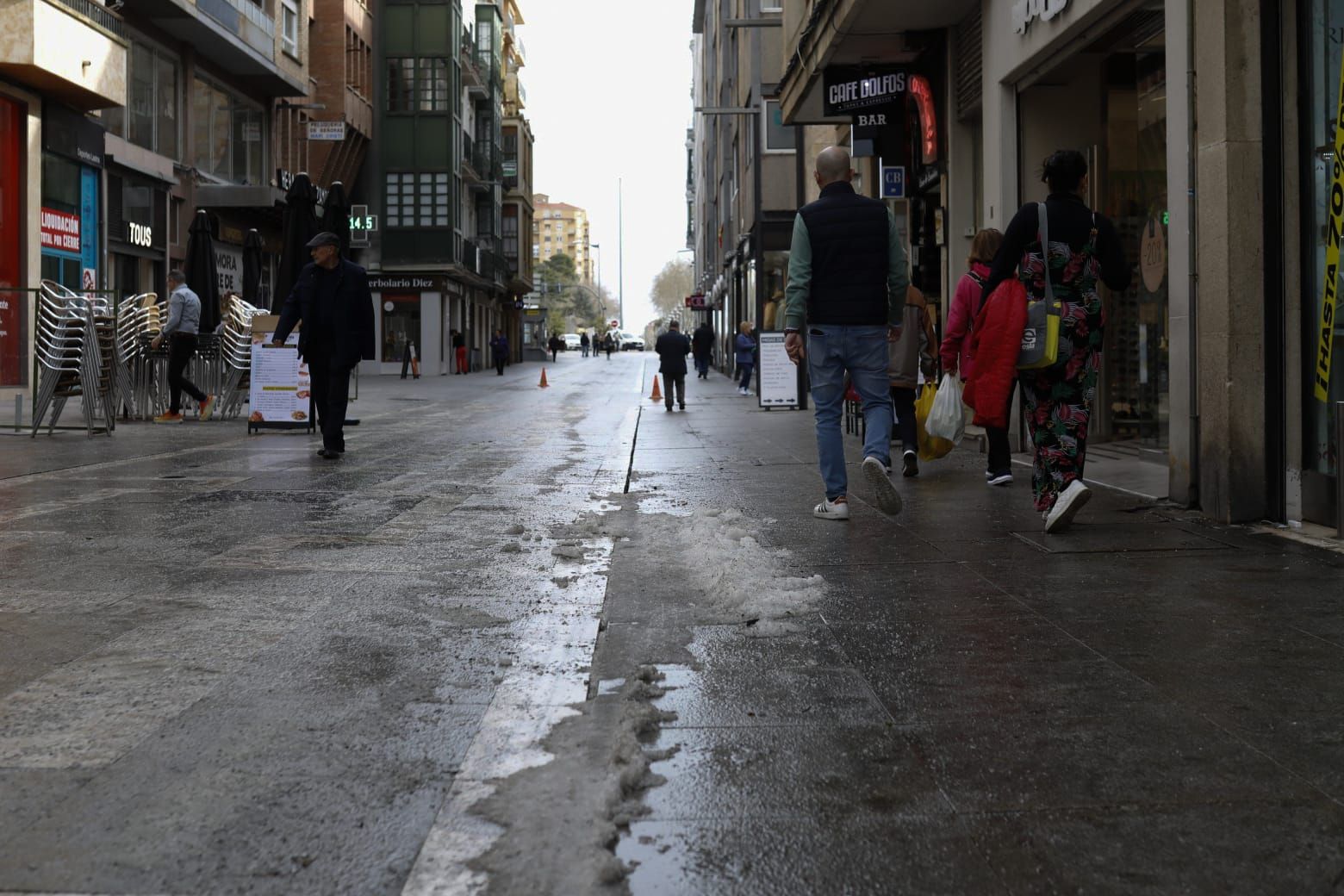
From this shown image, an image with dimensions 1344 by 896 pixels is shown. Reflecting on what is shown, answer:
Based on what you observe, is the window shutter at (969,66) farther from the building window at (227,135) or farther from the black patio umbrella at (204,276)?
the building window at (227,135)

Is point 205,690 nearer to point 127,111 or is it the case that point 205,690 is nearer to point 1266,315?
point 1266,315

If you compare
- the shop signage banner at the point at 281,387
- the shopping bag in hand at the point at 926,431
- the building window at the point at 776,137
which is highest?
the building window at the point at 776,137

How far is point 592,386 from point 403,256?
20.7 metres

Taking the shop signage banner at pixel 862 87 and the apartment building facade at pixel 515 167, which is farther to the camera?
the apartment building facade at pixel 515 167

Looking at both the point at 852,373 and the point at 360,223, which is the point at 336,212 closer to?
the point at 852,373

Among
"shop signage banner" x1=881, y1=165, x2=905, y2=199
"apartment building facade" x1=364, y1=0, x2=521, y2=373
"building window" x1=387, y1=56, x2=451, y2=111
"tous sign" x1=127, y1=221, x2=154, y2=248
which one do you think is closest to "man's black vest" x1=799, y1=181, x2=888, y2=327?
"shop signage banner" x1=881, y1=165, x2=905, y2=199

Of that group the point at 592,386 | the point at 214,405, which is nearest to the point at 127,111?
the point at 592,386

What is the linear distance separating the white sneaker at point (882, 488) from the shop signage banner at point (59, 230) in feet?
73.2

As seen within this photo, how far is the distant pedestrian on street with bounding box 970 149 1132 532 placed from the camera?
6891 millimetres

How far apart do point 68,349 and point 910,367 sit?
820cm

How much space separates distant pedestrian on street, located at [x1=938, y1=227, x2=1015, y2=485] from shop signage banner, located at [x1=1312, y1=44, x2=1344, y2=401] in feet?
7.65

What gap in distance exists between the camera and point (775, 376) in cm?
2148

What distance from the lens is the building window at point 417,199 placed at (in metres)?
53.0

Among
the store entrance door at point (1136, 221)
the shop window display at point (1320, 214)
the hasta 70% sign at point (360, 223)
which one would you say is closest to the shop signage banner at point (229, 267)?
the hasta 70% sign at point (360, 223)
